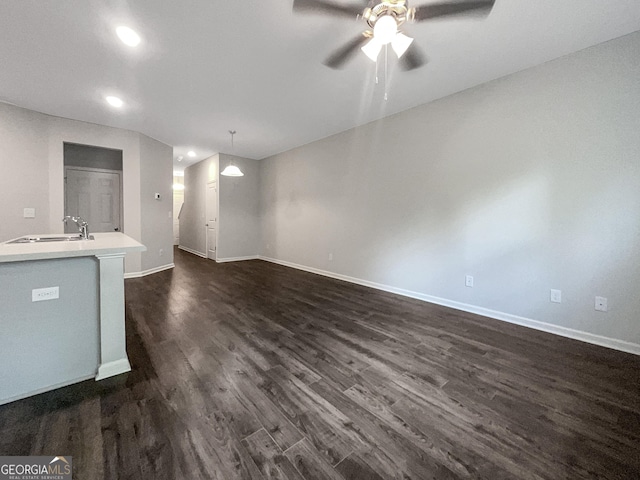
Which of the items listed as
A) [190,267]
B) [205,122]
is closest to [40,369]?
[205,122]

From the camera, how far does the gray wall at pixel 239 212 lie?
6.20 m

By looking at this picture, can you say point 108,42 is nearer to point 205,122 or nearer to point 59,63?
point 59,63

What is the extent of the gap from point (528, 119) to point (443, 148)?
87 cm

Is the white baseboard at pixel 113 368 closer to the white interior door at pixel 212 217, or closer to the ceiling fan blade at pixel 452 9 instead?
the ceiling fan blade at pixel 452 9

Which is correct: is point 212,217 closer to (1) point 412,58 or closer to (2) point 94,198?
(2) point 94,198

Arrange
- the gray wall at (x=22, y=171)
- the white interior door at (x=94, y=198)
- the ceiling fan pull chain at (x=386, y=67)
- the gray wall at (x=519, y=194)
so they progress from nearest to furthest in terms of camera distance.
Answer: the gray wall at (x=519, y=194)
the ceiling fan pull chain at (x=386, y=67)
the gray wall at (x=22, y=171)
the white interior door at (x=94, y=198)

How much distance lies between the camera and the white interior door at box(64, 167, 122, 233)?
4656 millimetres

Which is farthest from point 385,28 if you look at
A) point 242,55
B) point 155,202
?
point 155,202

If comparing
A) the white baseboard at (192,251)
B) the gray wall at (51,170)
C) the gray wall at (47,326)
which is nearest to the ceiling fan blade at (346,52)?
the gray wall at (47,326)

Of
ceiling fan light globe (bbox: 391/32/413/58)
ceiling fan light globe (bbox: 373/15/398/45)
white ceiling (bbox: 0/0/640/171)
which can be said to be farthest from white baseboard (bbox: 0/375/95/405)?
ceiling fan light globe (bbox: 391/32/413/58)

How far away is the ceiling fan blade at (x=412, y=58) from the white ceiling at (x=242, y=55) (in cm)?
8

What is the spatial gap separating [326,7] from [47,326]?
9.21 ft

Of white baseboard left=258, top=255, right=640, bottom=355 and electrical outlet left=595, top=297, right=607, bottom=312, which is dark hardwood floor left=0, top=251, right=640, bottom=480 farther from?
electrical outlet left=595, top=297, right=607, bottom=312

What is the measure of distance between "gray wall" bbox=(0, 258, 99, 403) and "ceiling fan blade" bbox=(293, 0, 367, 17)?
2266mm
